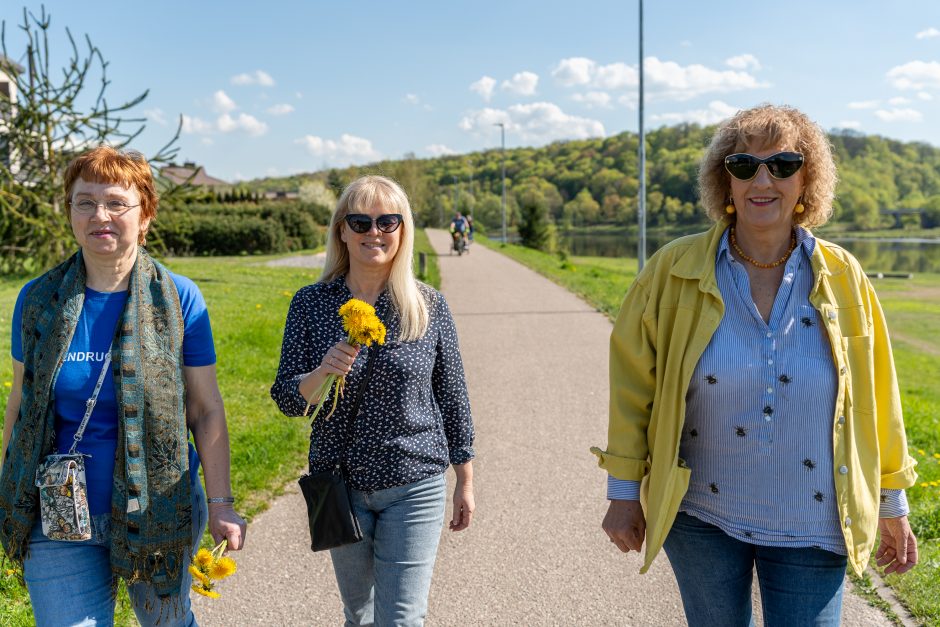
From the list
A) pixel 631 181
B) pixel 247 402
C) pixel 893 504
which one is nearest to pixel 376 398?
pixel 893 504

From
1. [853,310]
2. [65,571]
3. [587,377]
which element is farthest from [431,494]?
[587,377]

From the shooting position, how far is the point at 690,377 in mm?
2123

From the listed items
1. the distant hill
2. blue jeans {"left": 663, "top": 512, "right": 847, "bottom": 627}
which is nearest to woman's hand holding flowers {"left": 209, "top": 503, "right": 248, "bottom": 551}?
blue jeans {"left": 663, "top": 512, "right": 847, "bottom": 627}

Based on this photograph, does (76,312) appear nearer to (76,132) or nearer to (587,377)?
(587,377)

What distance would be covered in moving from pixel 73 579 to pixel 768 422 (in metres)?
1.90

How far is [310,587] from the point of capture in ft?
11.9

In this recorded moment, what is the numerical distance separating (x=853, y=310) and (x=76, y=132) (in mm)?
14416

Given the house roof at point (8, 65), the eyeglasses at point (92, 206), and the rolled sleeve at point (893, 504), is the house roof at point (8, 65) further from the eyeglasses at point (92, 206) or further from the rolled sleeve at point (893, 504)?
the rolled sleeve at point (893, 504)

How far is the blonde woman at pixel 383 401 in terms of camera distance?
2.40 meters

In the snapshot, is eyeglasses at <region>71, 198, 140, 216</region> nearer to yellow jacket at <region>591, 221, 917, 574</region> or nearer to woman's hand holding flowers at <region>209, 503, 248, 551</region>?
woman's hand holding flowers at <region>209, 503, 248, 551</region>

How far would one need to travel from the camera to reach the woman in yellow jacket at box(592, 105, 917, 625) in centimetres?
207

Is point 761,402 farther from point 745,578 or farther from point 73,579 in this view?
point 73,579

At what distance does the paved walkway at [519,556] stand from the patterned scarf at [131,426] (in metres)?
1.32

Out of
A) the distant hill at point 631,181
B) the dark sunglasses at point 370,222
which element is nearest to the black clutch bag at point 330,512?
the dark sunglasses at point 370,222
